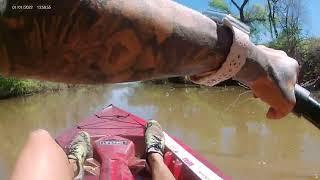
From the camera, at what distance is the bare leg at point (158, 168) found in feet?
13.2

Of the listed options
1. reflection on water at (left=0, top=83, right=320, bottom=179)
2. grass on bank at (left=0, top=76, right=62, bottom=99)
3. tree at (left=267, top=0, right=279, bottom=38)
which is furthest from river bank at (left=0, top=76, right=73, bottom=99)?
tree at (left=267, top=0, right=279, bottom=38)

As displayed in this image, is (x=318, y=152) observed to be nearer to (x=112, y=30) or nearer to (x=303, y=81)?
(x=112, y=30)

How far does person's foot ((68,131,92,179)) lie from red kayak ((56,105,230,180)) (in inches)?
5.1

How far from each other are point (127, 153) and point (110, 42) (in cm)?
424

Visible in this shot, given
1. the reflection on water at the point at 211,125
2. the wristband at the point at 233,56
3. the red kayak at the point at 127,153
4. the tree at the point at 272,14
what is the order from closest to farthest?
the wristband at the point at 233,56
the red kayak at the point at 127,153
the reflection on water at the point at 211,125
the tree at the point at 272,14

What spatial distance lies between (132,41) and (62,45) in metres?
0.13

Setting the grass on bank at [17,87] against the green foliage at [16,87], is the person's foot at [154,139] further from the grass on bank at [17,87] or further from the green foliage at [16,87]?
the green foliage at [16,87]

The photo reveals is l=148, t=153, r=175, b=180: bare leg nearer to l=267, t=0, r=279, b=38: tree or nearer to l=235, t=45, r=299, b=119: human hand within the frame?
l=235, t=45, r=299, b=119: human hand

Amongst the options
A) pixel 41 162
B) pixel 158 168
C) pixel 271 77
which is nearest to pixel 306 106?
pixel 271 77

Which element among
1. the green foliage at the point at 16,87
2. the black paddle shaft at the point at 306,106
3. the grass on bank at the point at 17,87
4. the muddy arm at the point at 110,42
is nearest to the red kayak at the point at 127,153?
the black paddle shaft at the point at 306,106

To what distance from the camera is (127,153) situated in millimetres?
5090

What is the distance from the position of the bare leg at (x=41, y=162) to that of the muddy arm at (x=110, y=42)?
0.95 m

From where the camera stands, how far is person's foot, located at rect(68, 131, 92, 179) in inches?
159

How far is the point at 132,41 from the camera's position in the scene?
934 millimetres
